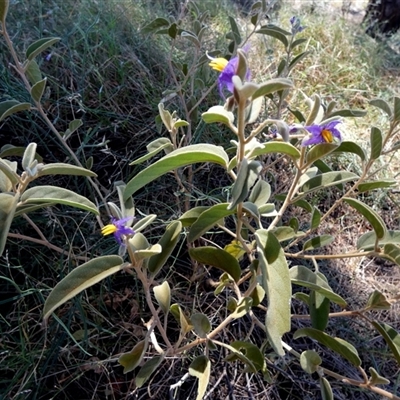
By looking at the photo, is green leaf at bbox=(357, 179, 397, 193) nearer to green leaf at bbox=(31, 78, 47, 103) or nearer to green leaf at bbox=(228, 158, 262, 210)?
green leaf at bbox=(228, 158, 262, 210)

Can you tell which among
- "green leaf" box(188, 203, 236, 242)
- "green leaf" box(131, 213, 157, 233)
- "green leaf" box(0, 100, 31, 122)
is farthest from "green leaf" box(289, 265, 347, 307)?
"green leaf" box(0, 100, 31, 122)

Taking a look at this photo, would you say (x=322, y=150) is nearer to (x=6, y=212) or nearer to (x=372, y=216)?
(x=372, y=216)

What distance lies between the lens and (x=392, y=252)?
92cm

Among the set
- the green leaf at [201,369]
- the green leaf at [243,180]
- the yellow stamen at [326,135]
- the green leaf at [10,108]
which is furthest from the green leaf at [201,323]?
the green leaf at [10,108]

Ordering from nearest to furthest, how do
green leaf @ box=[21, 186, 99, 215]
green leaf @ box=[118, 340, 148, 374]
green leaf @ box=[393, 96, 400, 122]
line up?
green leaf @ box=[21, 186, 99, 215]
green leaf @ box=[118, 340, 148, 374]
green leaf @ box=[393, 96, 400, 122]

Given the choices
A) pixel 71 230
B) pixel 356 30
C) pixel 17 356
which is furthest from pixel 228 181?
pixel 356 30

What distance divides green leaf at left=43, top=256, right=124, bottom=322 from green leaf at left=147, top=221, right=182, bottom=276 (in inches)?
5.0

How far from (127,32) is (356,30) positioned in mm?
1599

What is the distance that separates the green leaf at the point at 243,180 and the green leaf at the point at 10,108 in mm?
549

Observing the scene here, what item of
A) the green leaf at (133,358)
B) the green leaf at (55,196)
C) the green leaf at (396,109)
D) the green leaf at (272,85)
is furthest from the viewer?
the green leaf at (396,109)

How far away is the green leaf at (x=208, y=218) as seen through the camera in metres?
0.81

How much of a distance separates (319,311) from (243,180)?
0.43 m

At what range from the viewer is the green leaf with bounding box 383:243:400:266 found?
910mm

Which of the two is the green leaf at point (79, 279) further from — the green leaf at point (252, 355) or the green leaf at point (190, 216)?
the green leaf at point (252, 355)
